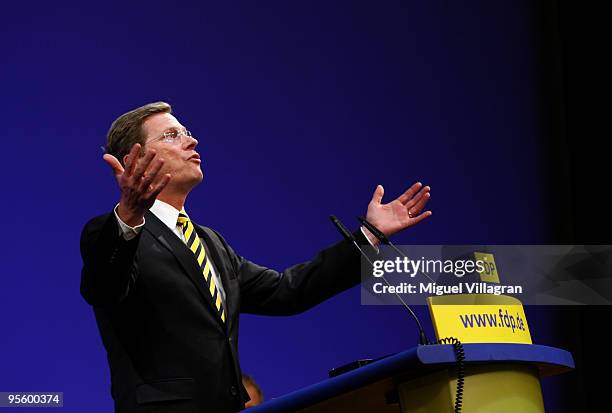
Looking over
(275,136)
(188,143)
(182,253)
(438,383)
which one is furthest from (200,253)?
(275,136)

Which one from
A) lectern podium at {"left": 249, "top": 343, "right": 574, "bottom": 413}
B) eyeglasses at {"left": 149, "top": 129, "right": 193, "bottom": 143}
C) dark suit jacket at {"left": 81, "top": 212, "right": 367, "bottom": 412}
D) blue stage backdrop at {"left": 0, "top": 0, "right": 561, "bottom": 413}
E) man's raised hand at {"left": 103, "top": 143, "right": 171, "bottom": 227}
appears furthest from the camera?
blue stage backdrop at {"left": 0, "top": 0, "right": 561, "bottom": 413}

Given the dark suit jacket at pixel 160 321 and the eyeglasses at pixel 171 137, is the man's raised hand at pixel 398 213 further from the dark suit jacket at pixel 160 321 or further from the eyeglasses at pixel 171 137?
the eyeglasses at pixel 171 137

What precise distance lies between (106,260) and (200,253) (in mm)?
436

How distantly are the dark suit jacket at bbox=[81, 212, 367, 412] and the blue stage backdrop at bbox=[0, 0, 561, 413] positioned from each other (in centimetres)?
121

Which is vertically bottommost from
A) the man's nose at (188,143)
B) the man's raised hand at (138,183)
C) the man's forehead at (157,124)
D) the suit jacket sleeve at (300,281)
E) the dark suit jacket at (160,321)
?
the dark suit jacket at (160,321)

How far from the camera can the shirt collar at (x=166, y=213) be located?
88.3 inches

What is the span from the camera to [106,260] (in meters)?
1.80

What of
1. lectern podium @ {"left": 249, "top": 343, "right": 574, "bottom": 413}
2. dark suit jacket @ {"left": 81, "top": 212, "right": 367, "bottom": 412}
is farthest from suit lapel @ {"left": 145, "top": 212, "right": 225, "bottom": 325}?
lectern podium @ {"left": 249, "top": 343, "right": 574, "bottom": 413}

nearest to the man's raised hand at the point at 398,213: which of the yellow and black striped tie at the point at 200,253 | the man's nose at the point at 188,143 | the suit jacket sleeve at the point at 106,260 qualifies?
the yellow and black striped tie at the point at 200,253

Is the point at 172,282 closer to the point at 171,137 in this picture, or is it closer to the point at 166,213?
the point at 166,213

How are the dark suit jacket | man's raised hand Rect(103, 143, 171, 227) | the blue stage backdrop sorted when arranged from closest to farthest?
1. man's raised hand Rect(103, 143, 171, 227)
2. the dark suit jacket
3. the blue stage backdrop

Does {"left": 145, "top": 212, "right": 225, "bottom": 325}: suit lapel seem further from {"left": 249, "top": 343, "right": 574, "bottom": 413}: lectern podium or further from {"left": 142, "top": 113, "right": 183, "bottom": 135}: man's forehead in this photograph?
{"left": 249, "top": 343, "right": 574, "bottom": 413}: lectern podium

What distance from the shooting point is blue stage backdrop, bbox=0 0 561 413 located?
3.26m

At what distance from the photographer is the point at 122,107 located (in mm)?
3430
